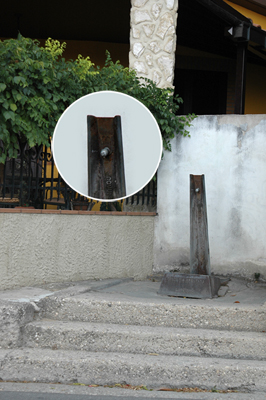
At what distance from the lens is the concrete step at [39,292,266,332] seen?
170 inches

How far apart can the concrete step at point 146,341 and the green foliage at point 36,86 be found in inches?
77.0

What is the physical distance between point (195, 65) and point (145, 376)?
7.88m

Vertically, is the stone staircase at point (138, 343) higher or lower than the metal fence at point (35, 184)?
lower

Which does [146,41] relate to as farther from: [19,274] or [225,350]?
[225,350]

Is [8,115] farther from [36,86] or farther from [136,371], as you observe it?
[136,371]

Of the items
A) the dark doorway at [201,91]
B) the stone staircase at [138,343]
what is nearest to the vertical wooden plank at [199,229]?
the stone staircase at [138,343]

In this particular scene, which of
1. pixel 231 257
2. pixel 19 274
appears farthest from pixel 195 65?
pixel 19 274

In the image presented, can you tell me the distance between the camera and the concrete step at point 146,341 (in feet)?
12.9

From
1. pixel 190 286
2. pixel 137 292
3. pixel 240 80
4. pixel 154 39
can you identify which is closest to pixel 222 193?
pixel 190 286

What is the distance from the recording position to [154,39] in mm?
6445

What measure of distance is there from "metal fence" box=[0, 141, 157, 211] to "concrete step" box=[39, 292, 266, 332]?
4.61 ft

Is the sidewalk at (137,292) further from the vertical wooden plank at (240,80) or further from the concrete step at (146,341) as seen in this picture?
the vertical wooden plank at (240,80)

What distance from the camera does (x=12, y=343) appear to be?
3.98m

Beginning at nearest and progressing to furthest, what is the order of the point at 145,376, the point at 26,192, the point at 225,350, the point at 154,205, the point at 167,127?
the point at 145,376 < the point at 225,350 < the point at 26,192 < the point at 167,127 < the point at 154,205
